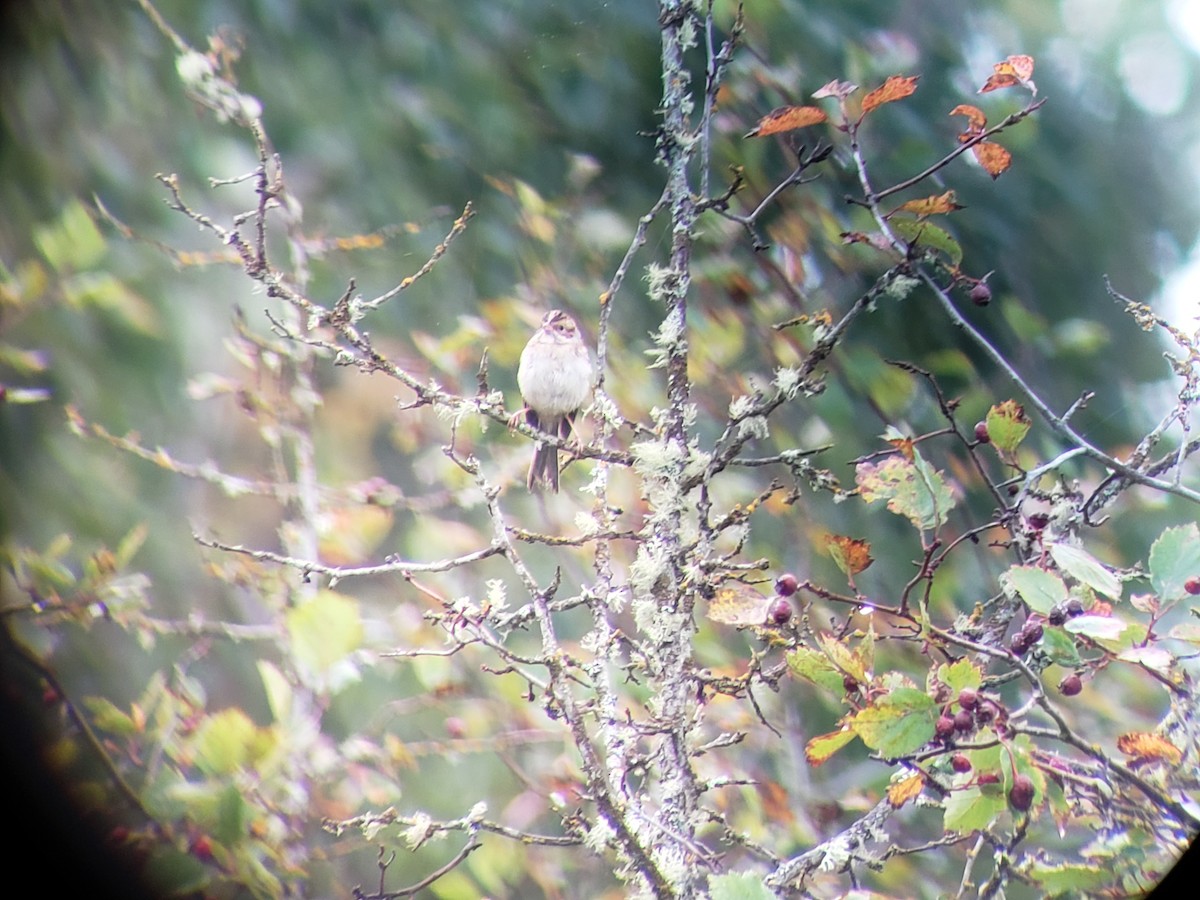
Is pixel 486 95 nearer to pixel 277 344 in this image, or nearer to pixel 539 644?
pixel 277 344

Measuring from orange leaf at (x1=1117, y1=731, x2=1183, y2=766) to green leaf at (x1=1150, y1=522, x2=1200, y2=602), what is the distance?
0.11 meters

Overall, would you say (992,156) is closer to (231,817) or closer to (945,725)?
(945,725)

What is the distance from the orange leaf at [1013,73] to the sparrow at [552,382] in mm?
355

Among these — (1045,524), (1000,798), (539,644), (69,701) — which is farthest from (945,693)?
(69,701)

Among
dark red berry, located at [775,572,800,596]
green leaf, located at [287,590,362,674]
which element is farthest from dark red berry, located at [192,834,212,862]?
dark red berry, located at [775,572,800,596]

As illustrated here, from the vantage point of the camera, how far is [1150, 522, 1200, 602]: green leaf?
0.63m

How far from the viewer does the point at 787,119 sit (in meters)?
0.69

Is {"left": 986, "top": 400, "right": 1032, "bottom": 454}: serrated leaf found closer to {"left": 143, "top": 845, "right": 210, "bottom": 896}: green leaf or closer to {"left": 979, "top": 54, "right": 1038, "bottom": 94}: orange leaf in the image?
{"left": 979, "top": 54, "right": 1038, "bottom": 94}: orange leaf

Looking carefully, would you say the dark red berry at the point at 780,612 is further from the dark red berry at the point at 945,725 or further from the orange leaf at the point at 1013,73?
Answer: the orange leaf at the point at 1013,73

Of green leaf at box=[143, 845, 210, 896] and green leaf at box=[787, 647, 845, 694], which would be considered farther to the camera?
green leaf at box=[143, 845, 210, 896]

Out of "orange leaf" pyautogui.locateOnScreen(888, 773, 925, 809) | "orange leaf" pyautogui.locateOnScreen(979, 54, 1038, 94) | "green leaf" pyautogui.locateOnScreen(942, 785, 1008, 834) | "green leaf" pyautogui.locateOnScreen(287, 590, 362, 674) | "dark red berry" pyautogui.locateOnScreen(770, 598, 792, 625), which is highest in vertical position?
"orange leaf" pyautogui.locateOnScreen(979, 54, 1038, 94)

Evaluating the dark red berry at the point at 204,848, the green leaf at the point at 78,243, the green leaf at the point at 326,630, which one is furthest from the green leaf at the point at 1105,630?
the green leaf at the point at 78,243

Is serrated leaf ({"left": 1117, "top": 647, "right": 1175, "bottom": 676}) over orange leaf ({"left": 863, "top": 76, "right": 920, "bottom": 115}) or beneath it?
beneath

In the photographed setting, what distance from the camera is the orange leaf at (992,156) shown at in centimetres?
71
